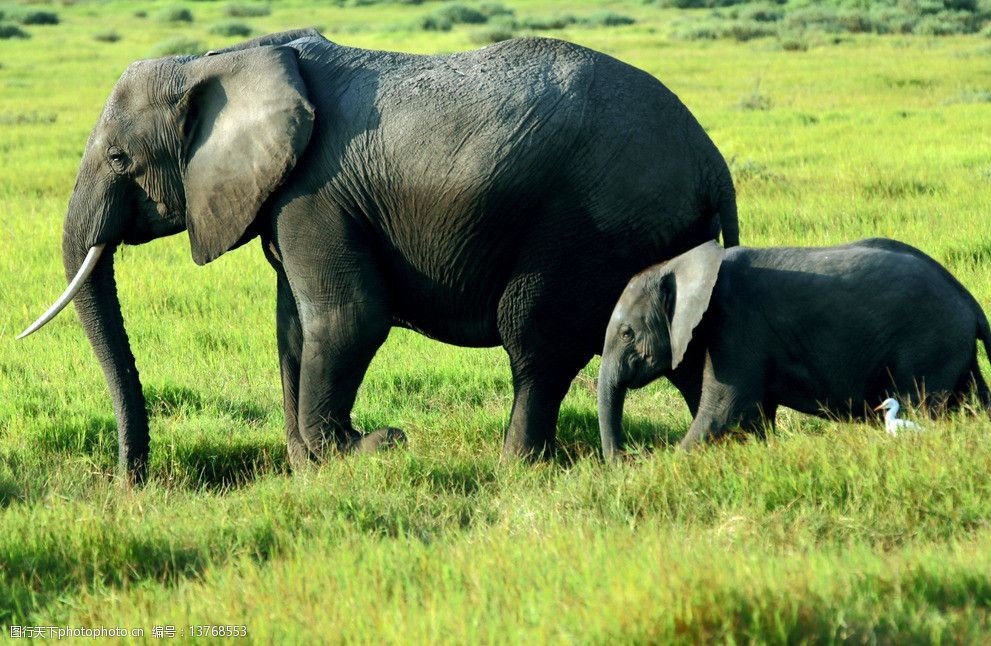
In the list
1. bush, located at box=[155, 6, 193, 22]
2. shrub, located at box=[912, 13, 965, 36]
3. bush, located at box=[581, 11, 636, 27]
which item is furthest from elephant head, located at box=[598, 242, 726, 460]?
bush, located at box=[155, 6, 193, 22]

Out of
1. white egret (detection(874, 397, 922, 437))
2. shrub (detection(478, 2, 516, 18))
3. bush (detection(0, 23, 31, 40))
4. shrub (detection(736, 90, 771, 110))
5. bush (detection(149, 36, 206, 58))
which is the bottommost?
shrub (detection(478, 2, 516, 18))

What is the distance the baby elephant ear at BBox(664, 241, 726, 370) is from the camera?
16.4 feet

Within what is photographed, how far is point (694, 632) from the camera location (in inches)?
125

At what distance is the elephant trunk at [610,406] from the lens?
5344mm

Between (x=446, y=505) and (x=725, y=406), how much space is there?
3.75ft

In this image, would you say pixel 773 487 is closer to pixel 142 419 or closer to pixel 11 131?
pixel 142 419

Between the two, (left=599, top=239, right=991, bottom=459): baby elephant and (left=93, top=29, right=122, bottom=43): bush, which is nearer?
(left=599, top=239, right=991, bottom=459): baby elephant

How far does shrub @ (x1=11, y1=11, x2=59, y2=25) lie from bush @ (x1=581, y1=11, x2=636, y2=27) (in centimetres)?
1943

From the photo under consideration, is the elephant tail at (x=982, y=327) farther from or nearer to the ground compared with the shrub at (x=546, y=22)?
farther from the ground

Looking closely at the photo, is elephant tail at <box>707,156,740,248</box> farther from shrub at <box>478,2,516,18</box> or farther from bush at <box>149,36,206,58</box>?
shrub at <box>478,2,516,18</box>

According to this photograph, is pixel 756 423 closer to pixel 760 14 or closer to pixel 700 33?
pixel 700 33

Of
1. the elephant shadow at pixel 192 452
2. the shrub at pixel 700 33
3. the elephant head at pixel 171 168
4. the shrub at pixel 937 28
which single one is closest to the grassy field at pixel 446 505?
the elephant shadow at pixel 192 452

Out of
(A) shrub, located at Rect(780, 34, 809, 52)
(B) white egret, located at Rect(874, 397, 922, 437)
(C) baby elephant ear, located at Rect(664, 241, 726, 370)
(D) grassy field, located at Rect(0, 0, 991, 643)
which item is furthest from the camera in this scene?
(A) shrub, located at Rect(780, 34, 809, 52)

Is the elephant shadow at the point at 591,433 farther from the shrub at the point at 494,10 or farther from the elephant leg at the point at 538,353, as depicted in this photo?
the shrub at the point at 494,10
